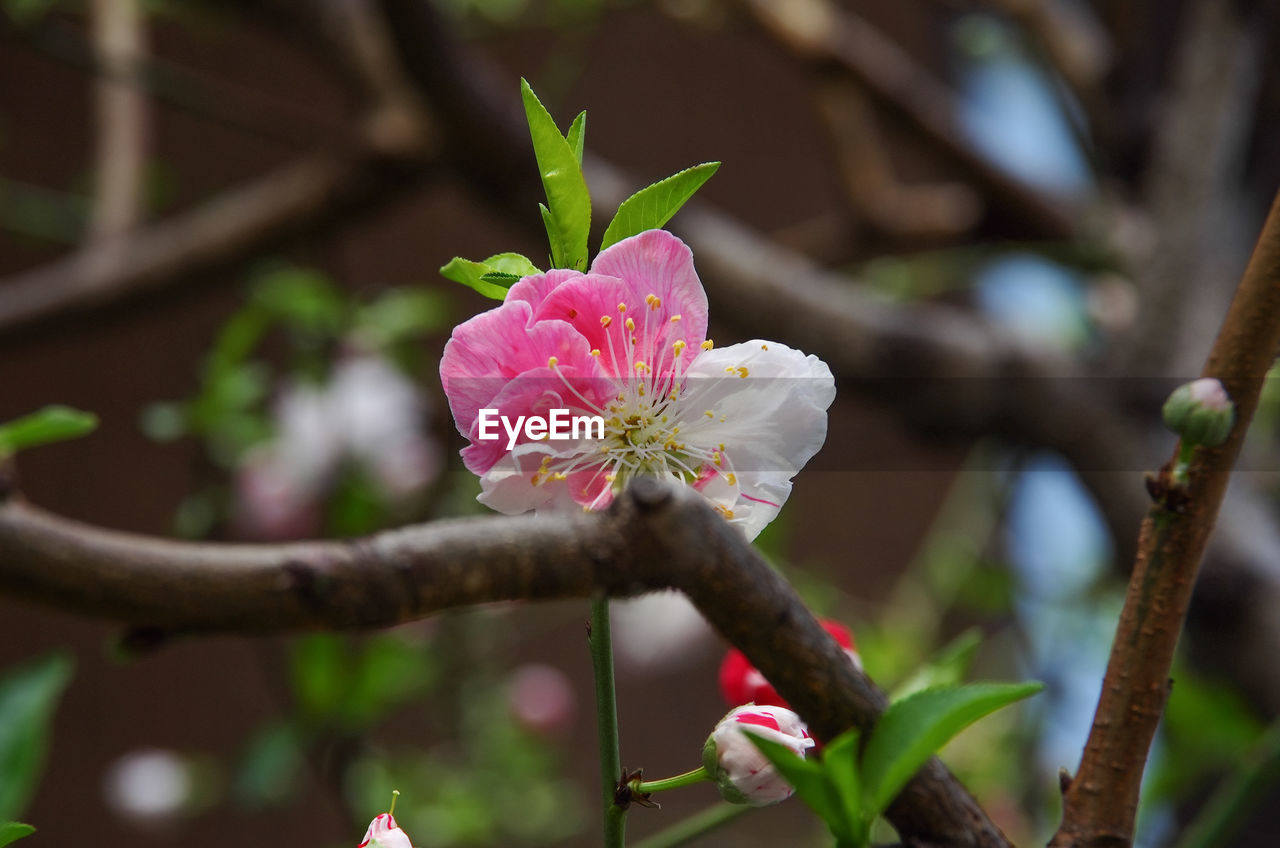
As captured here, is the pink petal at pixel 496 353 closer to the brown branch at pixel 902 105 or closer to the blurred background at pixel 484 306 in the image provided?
the blurred background at pixel 484 306

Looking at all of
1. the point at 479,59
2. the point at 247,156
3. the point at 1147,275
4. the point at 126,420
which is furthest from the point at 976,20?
the point at 126,420

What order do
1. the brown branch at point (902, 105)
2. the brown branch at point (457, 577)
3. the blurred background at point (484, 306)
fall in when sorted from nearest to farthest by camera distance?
the brown branch at point (457, 577), the blurred background at point (484, 306), the brown branch at point (902, 105)

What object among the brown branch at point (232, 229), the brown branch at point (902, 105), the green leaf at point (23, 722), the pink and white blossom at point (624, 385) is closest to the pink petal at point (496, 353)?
the pink and white blossom at point (624, 385)

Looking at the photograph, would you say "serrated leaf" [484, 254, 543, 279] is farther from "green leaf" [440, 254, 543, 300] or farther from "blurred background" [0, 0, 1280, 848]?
"blurred background" [0, 0, 1280, 848]

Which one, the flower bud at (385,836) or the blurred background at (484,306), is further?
the blurred background at (484,306)

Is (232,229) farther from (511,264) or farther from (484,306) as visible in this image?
(511,264)

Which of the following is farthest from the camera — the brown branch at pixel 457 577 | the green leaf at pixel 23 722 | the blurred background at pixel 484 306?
the blurred background at pixel 484 306

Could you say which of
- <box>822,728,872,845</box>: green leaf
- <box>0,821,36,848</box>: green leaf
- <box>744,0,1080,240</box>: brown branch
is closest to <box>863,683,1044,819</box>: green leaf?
<box>822,728,872,845</box>: green leaf

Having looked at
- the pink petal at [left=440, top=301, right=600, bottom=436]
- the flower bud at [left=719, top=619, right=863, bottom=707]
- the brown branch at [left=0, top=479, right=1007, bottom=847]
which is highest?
the pink petal at [left=440, top=301, right=600, bottom=436]
